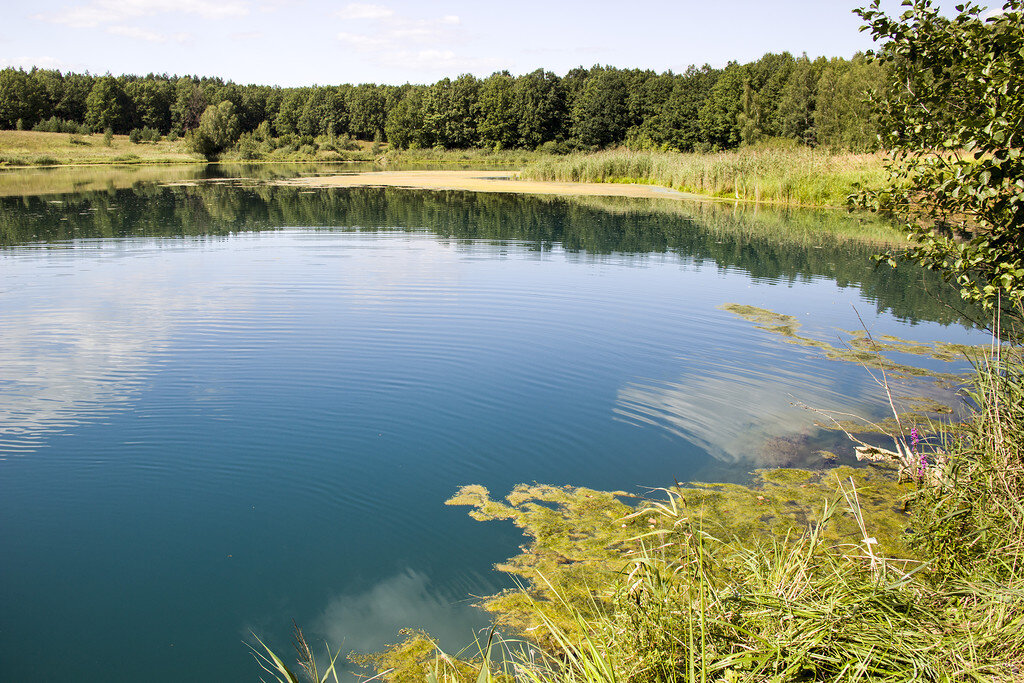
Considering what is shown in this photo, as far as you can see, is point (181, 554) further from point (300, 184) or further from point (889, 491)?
point (300, 184)

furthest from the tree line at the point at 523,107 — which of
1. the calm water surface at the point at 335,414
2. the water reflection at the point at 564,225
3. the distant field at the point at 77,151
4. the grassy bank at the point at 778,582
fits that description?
the grassy bank at the point at 778,582

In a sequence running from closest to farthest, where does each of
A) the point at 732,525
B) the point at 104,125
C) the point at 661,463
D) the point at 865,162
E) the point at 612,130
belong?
1. the point at 732,525
2. the point at 661,463
3. the point at 865,162
4. the point at 612,130
5. the point at 104,125

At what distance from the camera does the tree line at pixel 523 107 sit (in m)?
47.4

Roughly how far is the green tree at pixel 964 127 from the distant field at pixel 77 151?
57.8 m

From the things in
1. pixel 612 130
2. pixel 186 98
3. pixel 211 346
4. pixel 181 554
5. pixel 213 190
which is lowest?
pixel 181 554

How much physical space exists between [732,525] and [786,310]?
6852 millimetres

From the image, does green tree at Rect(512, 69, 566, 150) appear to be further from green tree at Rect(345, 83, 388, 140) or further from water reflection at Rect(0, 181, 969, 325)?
water reflection at Rect(0, 181, 969, 325)

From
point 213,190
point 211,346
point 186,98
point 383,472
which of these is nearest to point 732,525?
point 383,472

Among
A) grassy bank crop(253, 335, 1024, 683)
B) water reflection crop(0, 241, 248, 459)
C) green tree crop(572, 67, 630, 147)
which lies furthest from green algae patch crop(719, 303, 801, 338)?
green tree crop(572, 67, 630, 147)

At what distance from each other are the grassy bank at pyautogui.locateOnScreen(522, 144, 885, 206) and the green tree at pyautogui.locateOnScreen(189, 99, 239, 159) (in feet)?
125

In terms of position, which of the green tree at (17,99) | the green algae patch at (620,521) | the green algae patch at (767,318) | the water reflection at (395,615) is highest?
the green tree at (17,99)

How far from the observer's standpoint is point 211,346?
324 inches

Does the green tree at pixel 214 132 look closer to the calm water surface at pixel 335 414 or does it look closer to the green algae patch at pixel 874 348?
the calm water surface at pixel 335 414

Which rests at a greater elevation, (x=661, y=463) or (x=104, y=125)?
(x=104, y=125)
